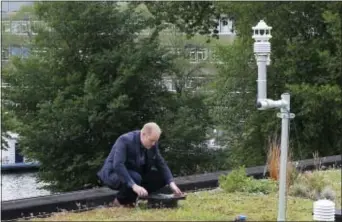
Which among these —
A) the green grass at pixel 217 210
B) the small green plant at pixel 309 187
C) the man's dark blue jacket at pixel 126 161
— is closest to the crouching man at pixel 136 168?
the man's dark blue jacket at pixel 126 161

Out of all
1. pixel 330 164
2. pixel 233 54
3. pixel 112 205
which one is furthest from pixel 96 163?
pixel 112 205

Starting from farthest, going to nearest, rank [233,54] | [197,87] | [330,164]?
[197,87] → [233,54] → [330,164]

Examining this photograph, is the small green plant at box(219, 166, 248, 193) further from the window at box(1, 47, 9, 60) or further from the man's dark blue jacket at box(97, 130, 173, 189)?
the window at box(1, 47, 9, 60)

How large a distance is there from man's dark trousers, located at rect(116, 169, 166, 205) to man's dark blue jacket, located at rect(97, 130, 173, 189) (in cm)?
5

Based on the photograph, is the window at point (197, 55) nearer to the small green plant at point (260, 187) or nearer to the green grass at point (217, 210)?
the small green plant at point (260, 187)

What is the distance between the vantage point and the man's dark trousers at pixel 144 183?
6.84 meters

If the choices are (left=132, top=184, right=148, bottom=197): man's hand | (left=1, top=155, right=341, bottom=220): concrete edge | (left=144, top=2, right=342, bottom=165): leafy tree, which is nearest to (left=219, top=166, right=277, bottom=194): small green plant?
(left=1, top=155, right=341, bottom=220): concrete edge

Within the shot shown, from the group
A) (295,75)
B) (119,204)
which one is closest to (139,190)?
(119,204)

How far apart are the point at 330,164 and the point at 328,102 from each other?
17.1 ft

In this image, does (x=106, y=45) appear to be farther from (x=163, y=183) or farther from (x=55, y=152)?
(x=163, y=183)

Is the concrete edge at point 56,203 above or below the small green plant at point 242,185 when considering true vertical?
below

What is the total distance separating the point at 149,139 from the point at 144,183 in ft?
1.74

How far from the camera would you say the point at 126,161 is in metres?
6.85

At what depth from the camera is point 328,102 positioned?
51.3 ft
